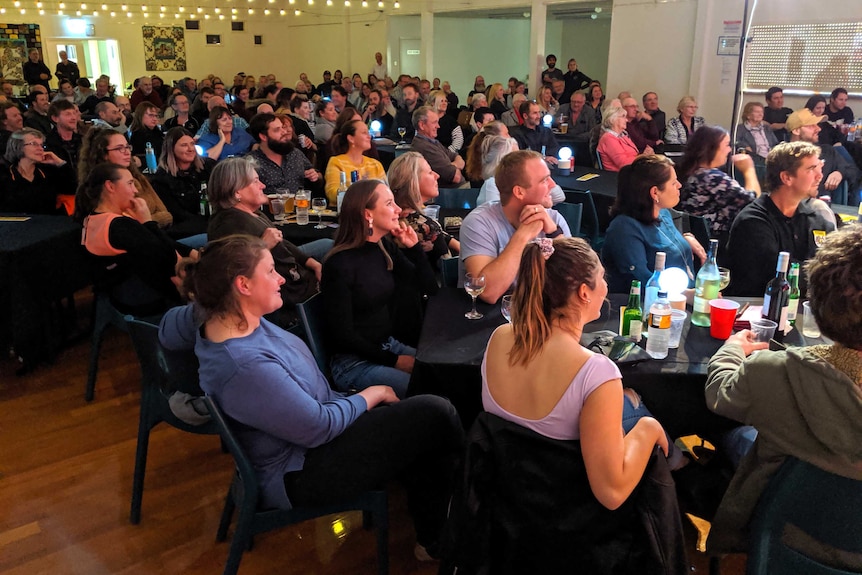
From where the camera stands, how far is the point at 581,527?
4.66 ft

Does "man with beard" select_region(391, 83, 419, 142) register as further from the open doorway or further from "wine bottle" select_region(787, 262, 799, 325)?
the open doorway

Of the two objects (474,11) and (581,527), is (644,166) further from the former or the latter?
(474,11)

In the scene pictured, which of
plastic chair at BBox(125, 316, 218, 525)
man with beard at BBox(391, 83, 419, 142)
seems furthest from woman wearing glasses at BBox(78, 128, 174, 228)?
man with beard at BBox(391, 83, 419, 142)

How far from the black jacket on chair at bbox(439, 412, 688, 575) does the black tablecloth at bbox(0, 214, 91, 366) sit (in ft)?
9.27

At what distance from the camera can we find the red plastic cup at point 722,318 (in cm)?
211

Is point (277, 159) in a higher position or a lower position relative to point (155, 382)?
higher

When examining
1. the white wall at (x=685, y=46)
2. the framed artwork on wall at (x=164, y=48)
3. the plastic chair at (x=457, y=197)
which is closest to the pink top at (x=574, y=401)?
the plastic chair at (x=457, y=197)

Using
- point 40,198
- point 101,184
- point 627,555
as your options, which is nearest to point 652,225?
point 627,555

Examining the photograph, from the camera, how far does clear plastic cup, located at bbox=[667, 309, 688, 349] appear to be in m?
2.04

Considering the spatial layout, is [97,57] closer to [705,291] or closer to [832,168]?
[832,168]

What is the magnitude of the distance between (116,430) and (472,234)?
1.91m

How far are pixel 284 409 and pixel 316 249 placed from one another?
2.01m

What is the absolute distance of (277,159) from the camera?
4.77 meters

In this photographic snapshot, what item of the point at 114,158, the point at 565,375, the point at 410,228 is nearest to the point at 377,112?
the point at 114,158
